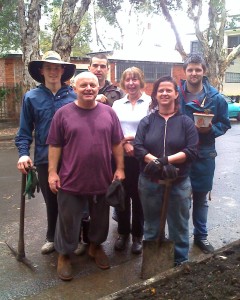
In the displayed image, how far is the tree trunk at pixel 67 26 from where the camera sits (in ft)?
41.0

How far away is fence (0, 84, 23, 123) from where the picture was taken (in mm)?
17719

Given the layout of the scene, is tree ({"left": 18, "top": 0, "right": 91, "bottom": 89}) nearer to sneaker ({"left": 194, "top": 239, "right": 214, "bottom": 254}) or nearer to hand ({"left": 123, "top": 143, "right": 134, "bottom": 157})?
hand ({"left": 123, "top": 143, "right": 134, "bottom": 157})

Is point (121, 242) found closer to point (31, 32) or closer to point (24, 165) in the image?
point (24, 165)

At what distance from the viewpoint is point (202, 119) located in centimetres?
375

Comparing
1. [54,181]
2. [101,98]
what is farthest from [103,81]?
[54,181]

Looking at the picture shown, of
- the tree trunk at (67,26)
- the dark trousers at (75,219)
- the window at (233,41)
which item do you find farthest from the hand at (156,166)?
the window at (233,41)

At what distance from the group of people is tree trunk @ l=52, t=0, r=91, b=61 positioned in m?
9.02

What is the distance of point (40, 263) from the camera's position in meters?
3.98

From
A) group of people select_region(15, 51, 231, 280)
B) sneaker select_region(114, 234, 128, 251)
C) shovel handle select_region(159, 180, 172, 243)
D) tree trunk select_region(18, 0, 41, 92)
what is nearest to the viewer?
shovel handle select_region(159, 180, 172, 243)

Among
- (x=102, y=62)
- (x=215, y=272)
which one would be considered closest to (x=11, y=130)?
(x=102, y=62)

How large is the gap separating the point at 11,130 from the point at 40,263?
12.6m

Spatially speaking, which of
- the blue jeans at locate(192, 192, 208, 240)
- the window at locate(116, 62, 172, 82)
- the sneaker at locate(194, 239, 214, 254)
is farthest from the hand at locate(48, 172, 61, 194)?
the window at locate(116, 62, 172, 82)

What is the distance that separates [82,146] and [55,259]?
1361mm

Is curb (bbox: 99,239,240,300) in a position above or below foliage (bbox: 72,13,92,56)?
below
